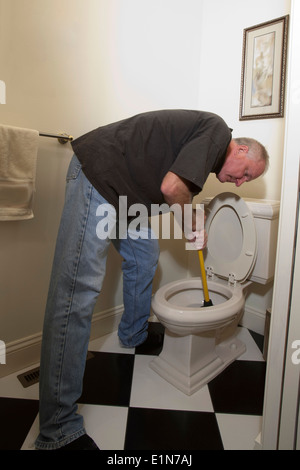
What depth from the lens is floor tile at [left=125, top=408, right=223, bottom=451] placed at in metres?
0.93

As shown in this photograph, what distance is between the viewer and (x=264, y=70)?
4.82 ft

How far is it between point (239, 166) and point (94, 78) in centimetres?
72

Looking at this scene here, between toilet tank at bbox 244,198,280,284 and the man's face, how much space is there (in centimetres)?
18

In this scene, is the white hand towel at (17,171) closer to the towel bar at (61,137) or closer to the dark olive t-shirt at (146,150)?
the towel bar at (61,137)

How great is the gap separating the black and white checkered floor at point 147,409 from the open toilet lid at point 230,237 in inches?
17.6

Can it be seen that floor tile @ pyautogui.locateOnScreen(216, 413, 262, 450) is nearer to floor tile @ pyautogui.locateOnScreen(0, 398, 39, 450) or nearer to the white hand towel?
floor tile @ pyautogui.locateOnScreen(0, 398, 39, 450)

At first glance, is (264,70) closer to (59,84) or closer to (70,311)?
(59,84)

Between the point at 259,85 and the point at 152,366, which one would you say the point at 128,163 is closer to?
the point at 152,366

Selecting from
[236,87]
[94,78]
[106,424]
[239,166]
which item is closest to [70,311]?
[106,424]

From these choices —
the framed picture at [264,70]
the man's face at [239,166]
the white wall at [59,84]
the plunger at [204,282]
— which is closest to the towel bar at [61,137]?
the white wall at [59,84]

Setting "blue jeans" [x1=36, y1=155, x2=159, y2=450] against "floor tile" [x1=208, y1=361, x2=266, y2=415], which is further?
"floor tile" [x1=208, y1=361, x2=266, y2=415]

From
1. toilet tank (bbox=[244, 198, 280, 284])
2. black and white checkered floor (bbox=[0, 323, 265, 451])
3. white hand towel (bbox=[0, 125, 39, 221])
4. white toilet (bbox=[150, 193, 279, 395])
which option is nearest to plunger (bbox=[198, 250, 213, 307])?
white toilet (bbox=[150, 193, 279, 395])

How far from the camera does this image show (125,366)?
1.30 metres

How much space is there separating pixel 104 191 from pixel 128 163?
13cm
